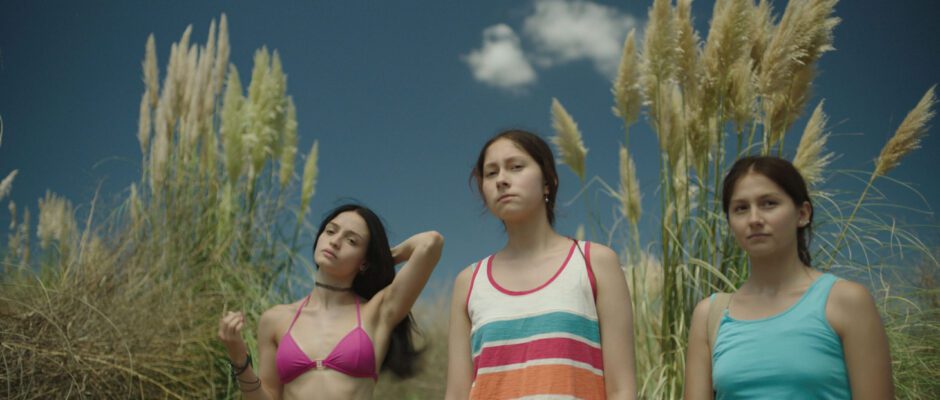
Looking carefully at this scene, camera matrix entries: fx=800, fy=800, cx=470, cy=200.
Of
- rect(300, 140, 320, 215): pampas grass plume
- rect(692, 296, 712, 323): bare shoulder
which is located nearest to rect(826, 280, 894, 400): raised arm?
rect(692, 296, 712, 323): bare shoulder

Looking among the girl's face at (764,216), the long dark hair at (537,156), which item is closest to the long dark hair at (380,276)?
the long dark hair at (537,156)

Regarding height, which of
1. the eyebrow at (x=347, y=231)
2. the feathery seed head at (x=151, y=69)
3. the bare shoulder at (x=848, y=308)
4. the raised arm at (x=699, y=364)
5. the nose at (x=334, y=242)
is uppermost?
the feathery seed head at (x=151, y=69)

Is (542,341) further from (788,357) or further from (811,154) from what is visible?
(811,154)

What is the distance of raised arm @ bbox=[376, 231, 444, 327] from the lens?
2.24 m

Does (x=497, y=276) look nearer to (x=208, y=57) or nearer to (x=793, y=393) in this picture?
(x=793, y=393)

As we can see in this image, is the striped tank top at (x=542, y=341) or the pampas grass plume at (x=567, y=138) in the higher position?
the pampas grass plume at (x=567, y=138)

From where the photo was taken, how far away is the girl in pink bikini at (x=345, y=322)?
2139 millimetres

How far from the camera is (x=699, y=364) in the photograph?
65.2 inches

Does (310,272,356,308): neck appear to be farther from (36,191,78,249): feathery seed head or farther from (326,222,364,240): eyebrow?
(36,191,78,249): feathery seed head

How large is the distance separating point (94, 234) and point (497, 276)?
2.80 metres

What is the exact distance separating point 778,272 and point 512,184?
22.6 inches

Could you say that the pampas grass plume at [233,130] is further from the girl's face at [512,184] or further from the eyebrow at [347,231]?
the girl's face at [512,184]

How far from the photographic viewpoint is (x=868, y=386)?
1439 millimetres

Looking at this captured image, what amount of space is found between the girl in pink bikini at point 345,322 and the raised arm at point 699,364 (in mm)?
825
